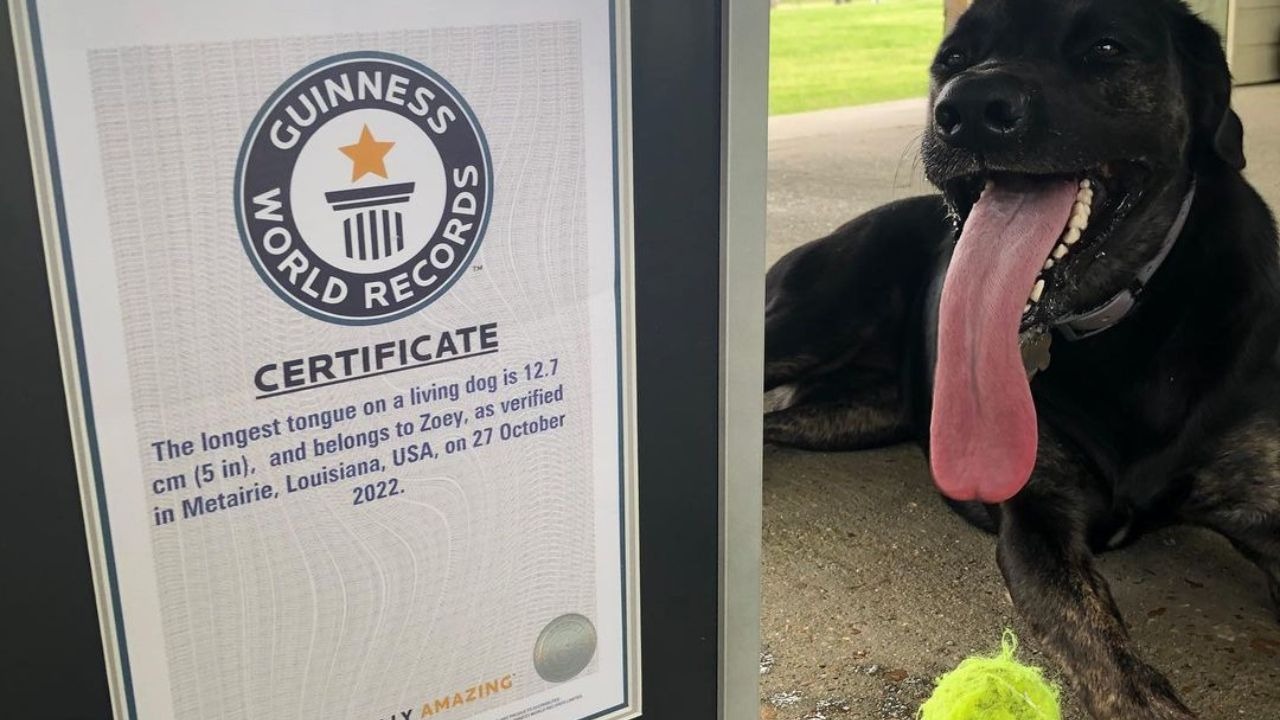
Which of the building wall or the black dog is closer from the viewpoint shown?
the black dog

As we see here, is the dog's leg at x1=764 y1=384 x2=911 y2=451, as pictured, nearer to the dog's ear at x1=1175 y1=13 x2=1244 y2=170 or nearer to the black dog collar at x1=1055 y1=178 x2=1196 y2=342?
the black dog collar at x1=1055 y1=178 x2=1196 y2=342

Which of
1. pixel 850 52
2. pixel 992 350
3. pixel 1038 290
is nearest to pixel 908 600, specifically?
pixel 992 350

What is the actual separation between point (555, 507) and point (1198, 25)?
2004mm

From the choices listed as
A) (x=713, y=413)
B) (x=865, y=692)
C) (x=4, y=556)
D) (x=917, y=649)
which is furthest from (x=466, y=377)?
(x=917, y=649)

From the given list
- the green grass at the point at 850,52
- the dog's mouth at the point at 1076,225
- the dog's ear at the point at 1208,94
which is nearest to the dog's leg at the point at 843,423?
the dog's mouth at the point at 1076,225

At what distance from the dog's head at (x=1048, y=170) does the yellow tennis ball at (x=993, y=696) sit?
846 millimetres

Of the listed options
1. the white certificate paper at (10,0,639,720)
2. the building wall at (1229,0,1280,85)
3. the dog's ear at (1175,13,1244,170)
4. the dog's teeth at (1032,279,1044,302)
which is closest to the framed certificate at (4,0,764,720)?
the white certificate paper at (10,0,639,720)

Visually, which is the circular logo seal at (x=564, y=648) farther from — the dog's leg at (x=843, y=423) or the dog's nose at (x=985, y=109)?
the dog's leg at (x=843, y=423)

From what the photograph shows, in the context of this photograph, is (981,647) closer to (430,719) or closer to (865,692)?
(865,692)

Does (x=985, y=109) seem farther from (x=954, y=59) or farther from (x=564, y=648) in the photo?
(x=564, y=648)

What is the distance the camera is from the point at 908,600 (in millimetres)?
2570

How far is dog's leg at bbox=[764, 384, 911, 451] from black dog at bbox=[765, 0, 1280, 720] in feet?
2.32

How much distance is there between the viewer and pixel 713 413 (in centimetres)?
Result: 146

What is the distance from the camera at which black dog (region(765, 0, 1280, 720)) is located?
2.56 meters
